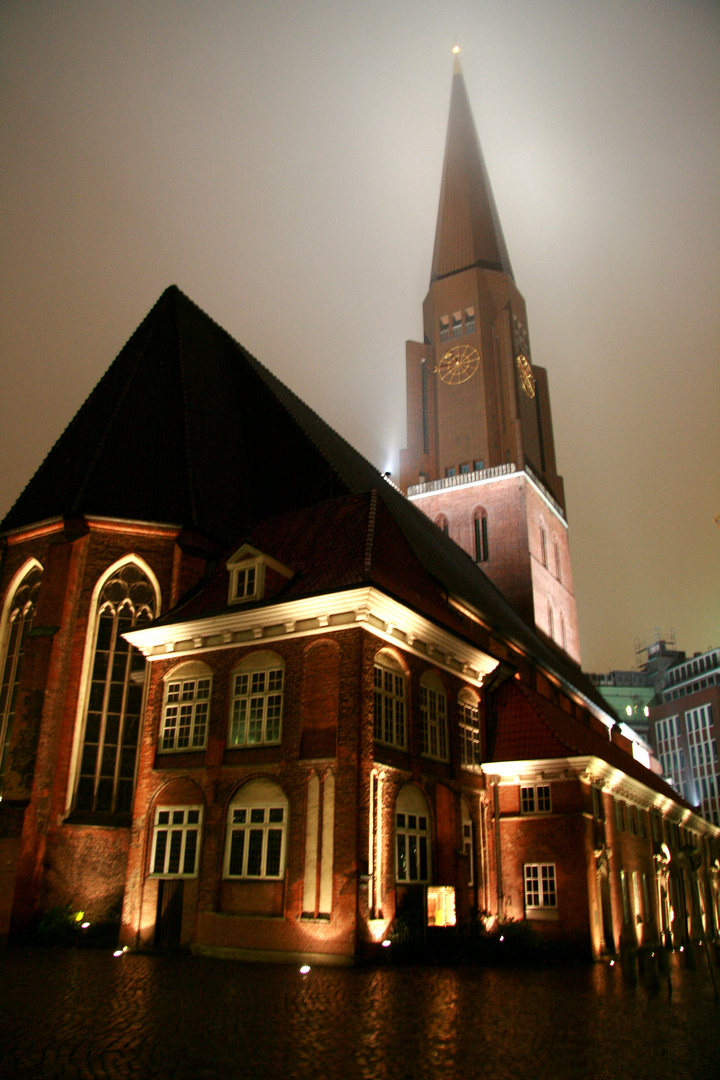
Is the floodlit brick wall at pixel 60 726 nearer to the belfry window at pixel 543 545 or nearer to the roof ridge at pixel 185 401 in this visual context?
the roof ridge at pixel 185 401

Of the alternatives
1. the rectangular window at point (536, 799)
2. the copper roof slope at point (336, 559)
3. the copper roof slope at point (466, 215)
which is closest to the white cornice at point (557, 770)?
the rectangular window at point (536, 799)

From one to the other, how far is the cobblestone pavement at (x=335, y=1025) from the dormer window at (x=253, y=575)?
7594 mm

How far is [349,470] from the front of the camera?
2984cm

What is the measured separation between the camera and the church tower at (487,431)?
159 feet

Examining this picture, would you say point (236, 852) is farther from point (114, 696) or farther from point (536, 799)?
point (536, 799)

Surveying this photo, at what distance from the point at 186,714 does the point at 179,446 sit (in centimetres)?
833

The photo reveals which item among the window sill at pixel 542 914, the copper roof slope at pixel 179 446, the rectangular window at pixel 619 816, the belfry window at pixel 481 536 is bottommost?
the window sill at pixel 542 914

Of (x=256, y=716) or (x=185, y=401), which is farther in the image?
(x=185, y=401)

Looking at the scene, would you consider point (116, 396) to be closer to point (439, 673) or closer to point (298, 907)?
point (439, 673)

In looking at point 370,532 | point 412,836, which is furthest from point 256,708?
point 370,532

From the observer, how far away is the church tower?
48.4 metres

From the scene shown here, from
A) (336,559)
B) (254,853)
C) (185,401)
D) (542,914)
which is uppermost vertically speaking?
(185,401)

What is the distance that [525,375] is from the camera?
54.3 metres

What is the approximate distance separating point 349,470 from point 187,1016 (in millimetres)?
21597
